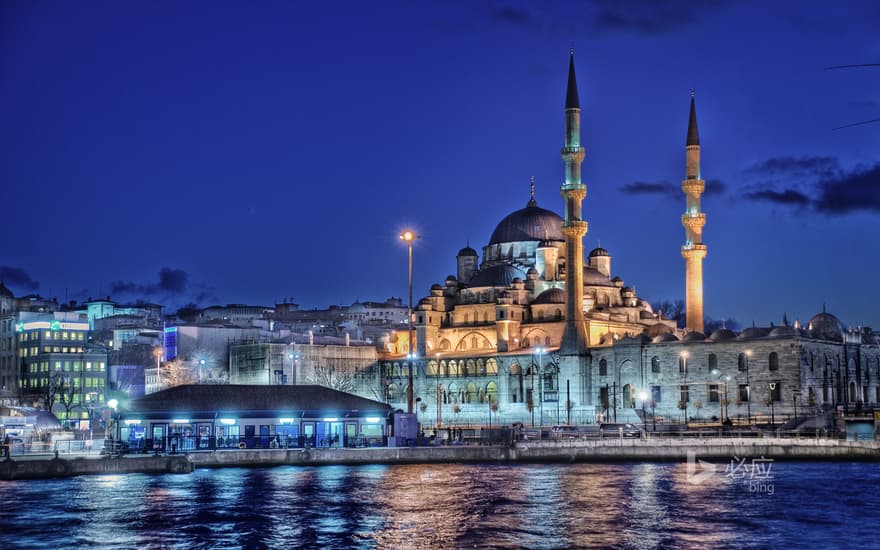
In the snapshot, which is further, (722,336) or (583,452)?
(722,336)

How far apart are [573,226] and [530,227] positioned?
18.6 metres

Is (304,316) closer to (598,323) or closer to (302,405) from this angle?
(598,323)

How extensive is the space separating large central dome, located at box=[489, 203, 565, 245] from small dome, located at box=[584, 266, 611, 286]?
3767mm

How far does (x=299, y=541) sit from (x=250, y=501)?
6.84 meters

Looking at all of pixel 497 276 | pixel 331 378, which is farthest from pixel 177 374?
pixel 497 276

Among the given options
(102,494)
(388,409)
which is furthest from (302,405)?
(102,494)

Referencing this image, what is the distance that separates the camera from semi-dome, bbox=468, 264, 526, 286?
82250 millimetres

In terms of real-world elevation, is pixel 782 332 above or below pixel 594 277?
below

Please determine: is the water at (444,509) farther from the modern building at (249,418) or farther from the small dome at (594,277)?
the small dome at (594,277)

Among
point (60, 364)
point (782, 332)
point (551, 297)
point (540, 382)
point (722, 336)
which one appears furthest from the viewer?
point (60, 364)

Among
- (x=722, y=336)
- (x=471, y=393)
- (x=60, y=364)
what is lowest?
(x=471, y=393)

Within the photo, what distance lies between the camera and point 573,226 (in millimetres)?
67750

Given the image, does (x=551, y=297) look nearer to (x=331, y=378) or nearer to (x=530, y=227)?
(x=530, y=227)

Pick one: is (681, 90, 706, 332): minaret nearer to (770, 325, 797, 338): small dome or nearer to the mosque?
the mosque
